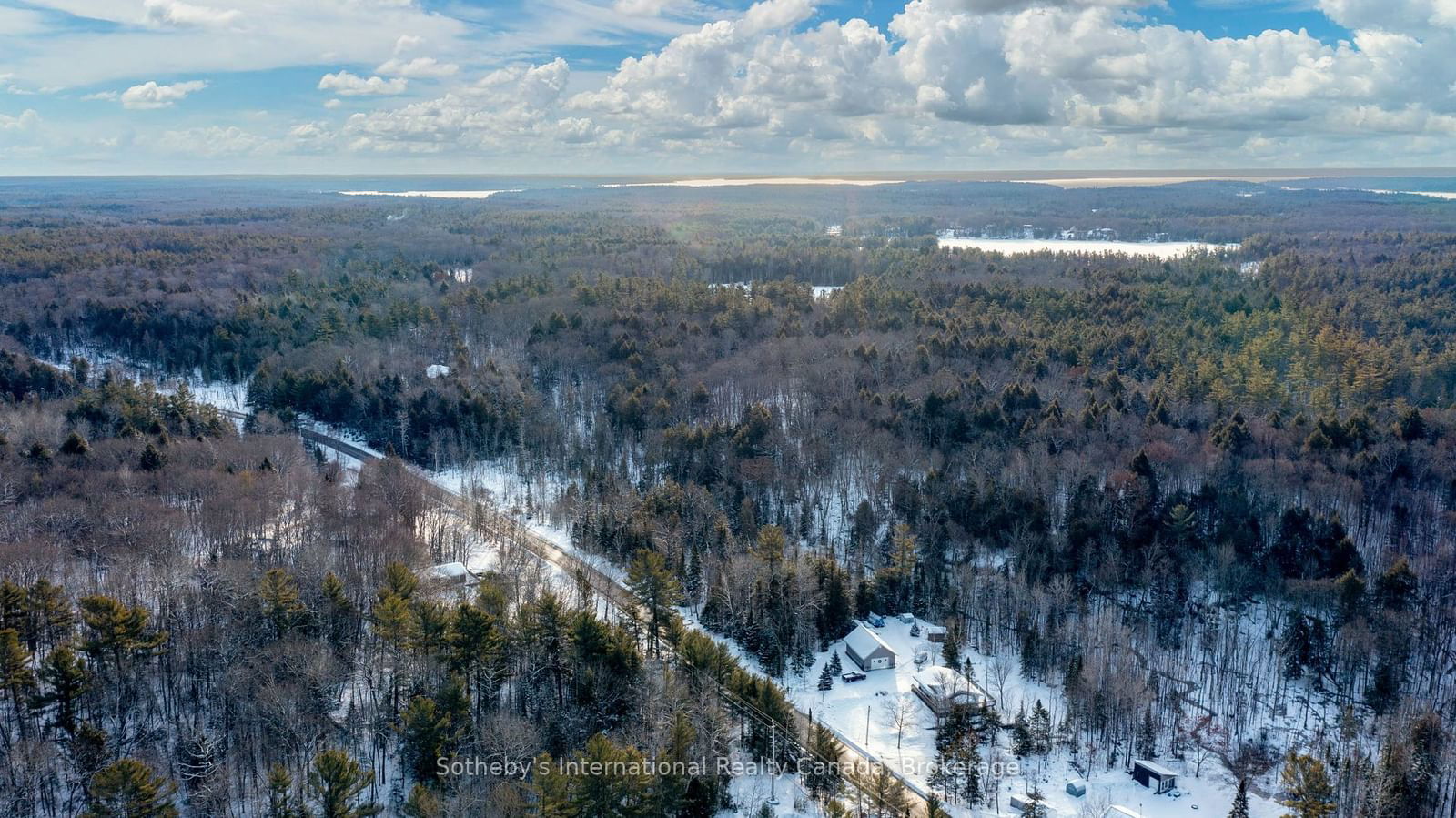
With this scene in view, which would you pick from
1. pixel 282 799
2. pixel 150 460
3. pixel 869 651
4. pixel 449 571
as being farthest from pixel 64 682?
pixel 869 651

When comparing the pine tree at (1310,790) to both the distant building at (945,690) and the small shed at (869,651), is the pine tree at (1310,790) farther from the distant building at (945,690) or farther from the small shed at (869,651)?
the small shed at (869,651)

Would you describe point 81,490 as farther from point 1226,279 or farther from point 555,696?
point 1226,279

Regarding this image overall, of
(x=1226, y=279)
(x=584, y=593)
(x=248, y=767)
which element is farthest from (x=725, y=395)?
(x=1226, y=279)

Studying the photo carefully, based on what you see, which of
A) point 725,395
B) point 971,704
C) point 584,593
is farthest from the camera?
point 725,395

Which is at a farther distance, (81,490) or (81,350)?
(81,350)

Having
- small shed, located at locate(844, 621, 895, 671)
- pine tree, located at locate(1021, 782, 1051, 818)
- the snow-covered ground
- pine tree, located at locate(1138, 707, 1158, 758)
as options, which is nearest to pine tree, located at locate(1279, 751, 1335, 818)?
the snow-covered ground

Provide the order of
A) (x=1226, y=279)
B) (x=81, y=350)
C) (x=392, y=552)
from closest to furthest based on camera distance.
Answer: (x=392, y=552) < (x=81, y=350) < (x=1226, y=279)

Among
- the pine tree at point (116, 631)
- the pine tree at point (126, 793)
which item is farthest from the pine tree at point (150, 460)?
the pine tree at point (126, 793)

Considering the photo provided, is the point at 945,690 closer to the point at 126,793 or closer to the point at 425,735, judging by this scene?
the point at 425,735
